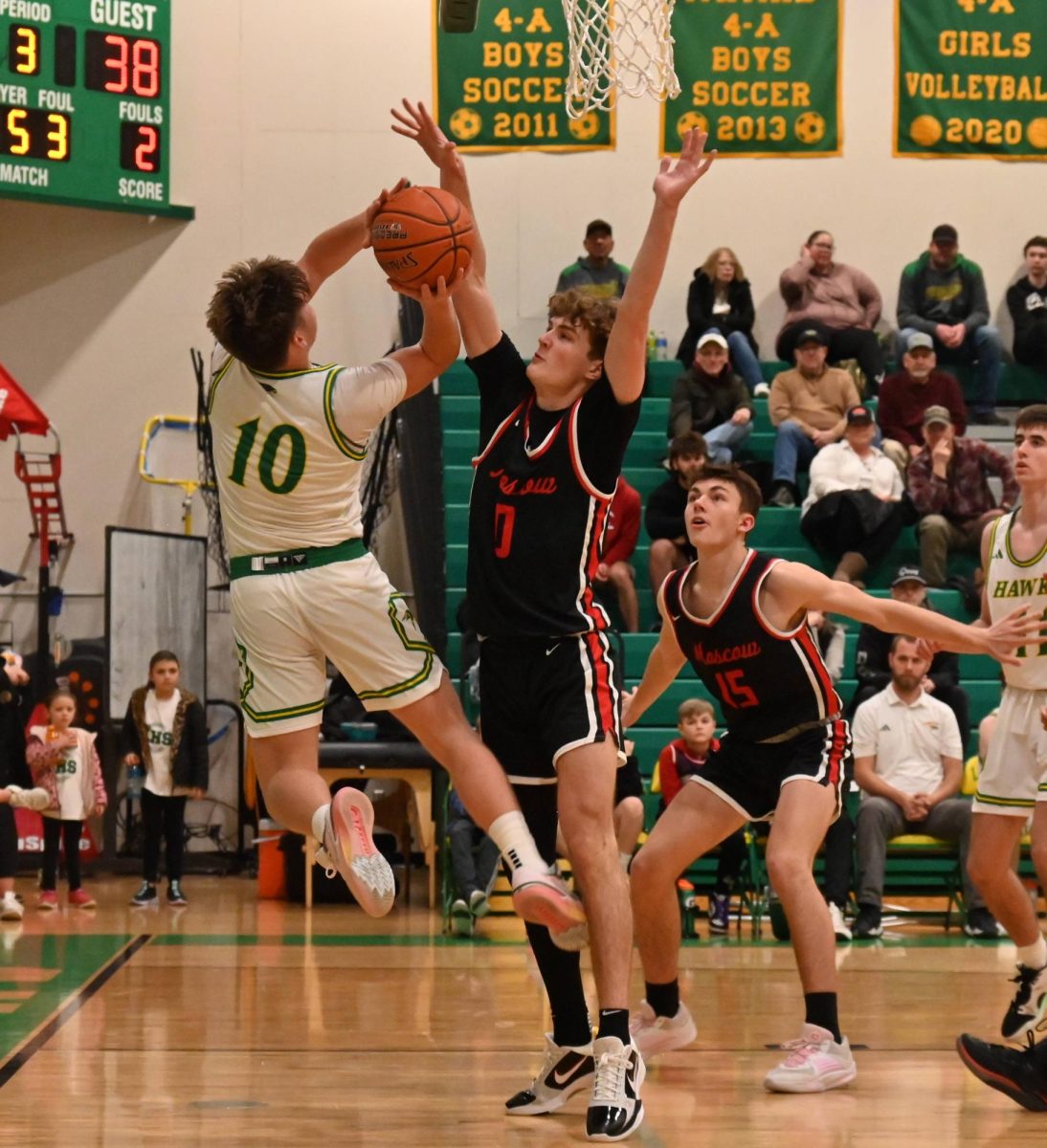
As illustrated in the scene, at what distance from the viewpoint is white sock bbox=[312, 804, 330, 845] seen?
478 centimetres

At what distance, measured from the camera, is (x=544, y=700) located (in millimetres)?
4875

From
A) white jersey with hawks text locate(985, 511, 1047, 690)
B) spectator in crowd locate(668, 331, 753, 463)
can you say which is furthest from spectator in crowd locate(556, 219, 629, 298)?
white jersey with hawks text locate(985, 511, 1047, 690)

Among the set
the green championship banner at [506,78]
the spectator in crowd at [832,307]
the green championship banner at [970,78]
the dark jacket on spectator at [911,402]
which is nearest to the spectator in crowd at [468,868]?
the dark jacket on spectator at [911,402]

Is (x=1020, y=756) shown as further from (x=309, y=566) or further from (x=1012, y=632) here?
(x=309, y=566)

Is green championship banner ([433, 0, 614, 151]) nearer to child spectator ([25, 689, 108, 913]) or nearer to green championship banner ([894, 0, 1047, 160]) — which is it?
green championship banner ([894, 0, 1047, 160])

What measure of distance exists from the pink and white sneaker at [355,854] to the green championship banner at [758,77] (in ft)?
36.0

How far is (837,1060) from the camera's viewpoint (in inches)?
211

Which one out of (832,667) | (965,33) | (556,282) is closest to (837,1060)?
(832,667)

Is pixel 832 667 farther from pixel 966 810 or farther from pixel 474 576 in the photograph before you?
pixel 474 576

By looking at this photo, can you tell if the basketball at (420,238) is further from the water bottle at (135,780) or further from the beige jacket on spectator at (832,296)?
the beige jacket on spectator at (832,296)

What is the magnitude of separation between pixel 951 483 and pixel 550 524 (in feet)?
25.9

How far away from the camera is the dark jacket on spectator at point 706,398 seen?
1289 centimetres

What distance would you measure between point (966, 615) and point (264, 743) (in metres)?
7.98

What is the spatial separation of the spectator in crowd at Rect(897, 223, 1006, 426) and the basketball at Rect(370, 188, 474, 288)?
382 inches
